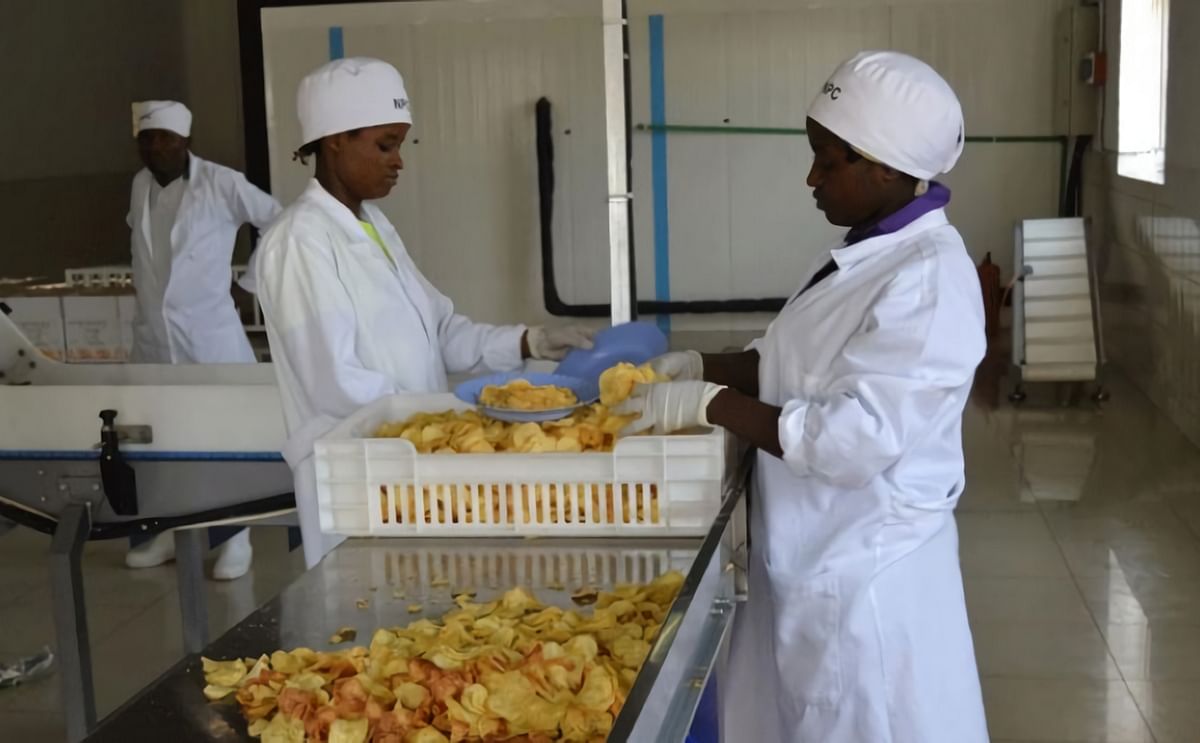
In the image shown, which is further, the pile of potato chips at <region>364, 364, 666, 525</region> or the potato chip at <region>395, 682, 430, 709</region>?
the pile of potato chips at <region>364, 364, 666, 525</region>

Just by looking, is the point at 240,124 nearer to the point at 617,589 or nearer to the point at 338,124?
the point at 338,124

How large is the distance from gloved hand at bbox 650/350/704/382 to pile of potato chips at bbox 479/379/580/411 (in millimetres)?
171

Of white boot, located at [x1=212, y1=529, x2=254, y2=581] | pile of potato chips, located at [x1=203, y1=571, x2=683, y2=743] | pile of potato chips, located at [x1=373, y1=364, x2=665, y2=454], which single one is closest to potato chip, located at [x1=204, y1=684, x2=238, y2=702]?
pile of potato chips, located at [x1=203, y1=571, x2=683, y2=743]

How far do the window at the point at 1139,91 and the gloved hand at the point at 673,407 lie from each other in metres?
4.91

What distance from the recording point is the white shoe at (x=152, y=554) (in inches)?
158

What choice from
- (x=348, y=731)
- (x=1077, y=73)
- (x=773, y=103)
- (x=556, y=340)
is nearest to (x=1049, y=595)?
(x=556, y=340)

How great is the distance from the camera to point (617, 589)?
56.5 inches

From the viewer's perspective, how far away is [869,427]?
1.49 metres

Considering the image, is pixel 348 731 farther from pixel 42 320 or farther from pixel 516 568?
pixel 42 320

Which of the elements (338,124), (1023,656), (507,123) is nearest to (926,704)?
(338,124)

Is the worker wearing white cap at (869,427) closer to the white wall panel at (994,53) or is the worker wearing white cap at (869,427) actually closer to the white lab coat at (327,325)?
the white lab coat at (327,325)

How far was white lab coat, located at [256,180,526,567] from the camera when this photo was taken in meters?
1.95

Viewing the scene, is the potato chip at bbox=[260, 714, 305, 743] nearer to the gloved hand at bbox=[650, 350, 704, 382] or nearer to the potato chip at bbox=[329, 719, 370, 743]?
the potato chip at bbox=[329, 719, 370, 743]

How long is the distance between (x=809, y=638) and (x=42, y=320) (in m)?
3.04
